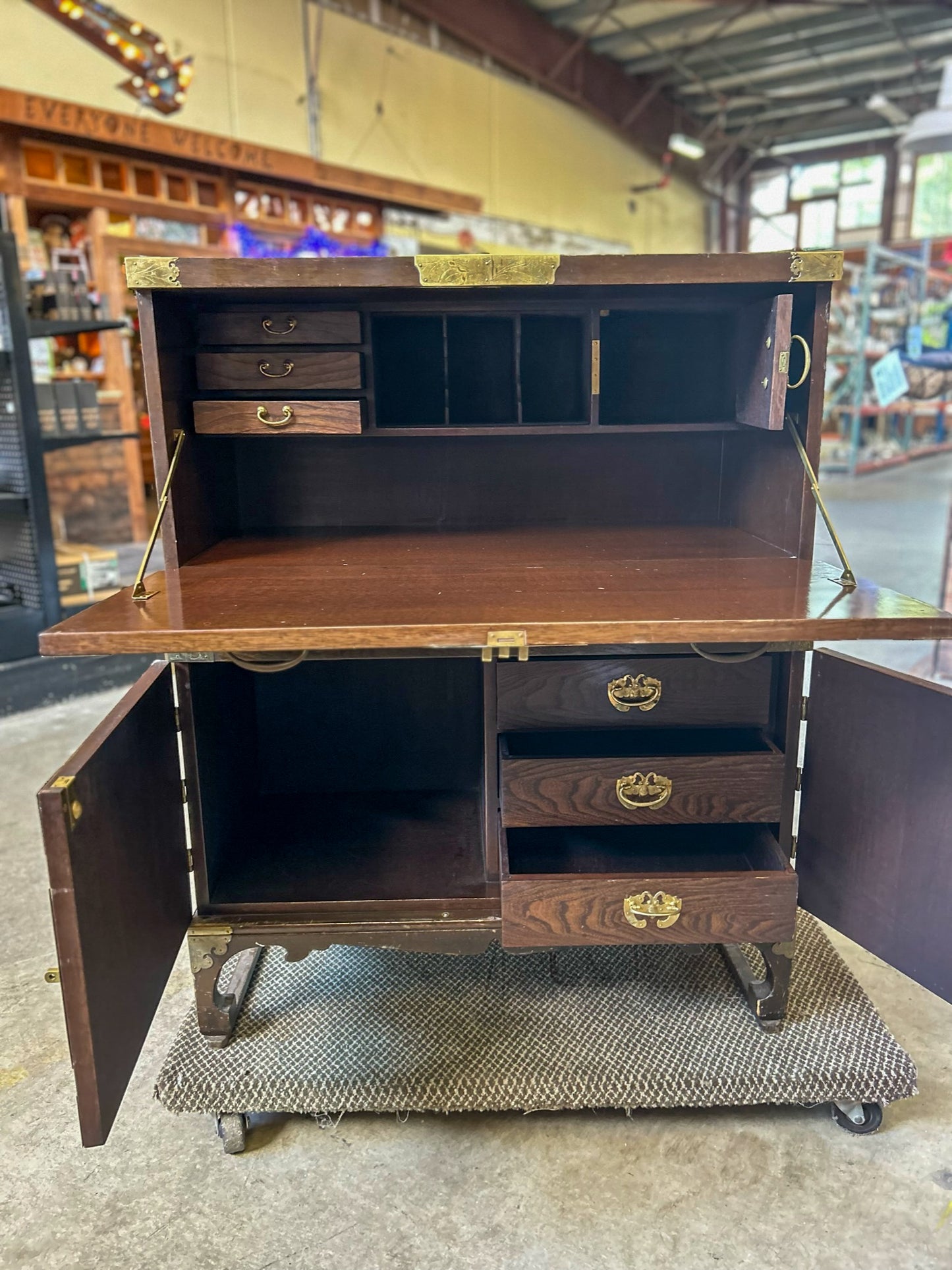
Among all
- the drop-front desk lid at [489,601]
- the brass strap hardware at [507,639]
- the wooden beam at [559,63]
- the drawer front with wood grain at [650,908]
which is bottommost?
the drawer front with wood grain at [650,908]

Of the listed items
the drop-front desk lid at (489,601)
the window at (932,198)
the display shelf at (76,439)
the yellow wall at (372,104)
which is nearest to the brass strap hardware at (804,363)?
the drop-front desk lid at (489,601)

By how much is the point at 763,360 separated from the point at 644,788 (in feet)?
2.40

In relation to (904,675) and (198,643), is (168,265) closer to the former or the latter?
(198,643)

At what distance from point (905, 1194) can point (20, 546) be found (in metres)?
3.42

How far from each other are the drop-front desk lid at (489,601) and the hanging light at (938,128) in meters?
2.21

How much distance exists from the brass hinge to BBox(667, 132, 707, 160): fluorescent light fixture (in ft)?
36.0

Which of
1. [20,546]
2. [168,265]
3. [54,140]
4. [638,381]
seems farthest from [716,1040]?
[54,140]

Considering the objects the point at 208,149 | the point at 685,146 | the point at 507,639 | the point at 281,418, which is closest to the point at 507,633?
the point at 507,639

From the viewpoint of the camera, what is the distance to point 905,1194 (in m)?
1.32

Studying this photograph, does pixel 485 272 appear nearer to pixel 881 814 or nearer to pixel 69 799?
pixel 69 799

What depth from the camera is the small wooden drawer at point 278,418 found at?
157 cm

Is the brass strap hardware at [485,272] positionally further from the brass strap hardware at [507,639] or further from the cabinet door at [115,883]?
the cabinet door at [115,883]

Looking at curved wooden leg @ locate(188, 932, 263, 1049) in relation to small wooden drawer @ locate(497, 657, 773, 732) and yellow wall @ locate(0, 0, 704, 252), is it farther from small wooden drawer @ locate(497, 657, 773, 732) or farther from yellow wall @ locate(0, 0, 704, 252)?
yellow wall @ locate(0, 0, 704, 252)

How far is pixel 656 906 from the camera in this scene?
4.65ft
